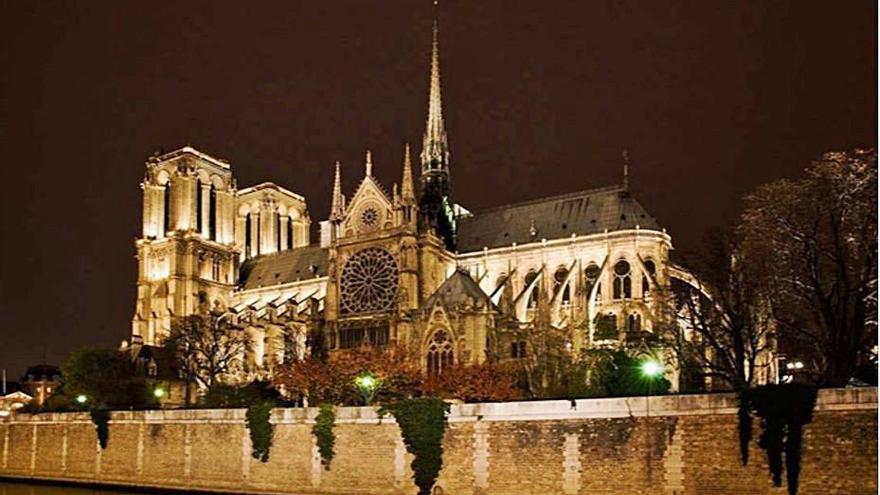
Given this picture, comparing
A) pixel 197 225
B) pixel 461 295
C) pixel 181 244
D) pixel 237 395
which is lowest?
pixel 237 395

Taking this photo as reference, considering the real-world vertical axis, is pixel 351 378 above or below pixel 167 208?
below

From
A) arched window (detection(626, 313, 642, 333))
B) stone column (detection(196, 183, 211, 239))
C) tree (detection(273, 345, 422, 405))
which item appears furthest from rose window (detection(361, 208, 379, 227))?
stone column (detection(196, 183, 211, 239))

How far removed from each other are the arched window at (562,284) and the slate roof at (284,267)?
1935 cm

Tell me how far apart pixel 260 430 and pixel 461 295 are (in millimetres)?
18043

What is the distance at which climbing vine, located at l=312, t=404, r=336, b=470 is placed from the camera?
32.0 meters

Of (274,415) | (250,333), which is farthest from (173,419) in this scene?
(250,333)

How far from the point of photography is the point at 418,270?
58.0 m

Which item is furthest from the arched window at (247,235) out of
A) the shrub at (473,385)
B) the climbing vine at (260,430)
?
the climbing vine at (260,430)

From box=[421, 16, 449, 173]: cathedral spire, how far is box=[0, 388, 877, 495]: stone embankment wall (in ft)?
122

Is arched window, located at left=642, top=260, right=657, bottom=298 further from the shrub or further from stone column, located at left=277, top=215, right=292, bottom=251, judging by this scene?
stone column, located at left=277, top=215, right=292, bottom=251

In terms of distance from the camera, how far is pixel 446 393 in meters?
40.1

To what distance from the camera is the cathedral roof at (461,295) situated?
4928 cm

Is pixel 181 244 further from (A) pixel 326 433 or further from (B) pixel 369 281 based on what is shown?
(A) pixel 326 433

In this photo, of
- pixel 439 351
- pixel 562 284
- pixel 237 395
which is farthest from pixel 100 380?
pixel 562 284
